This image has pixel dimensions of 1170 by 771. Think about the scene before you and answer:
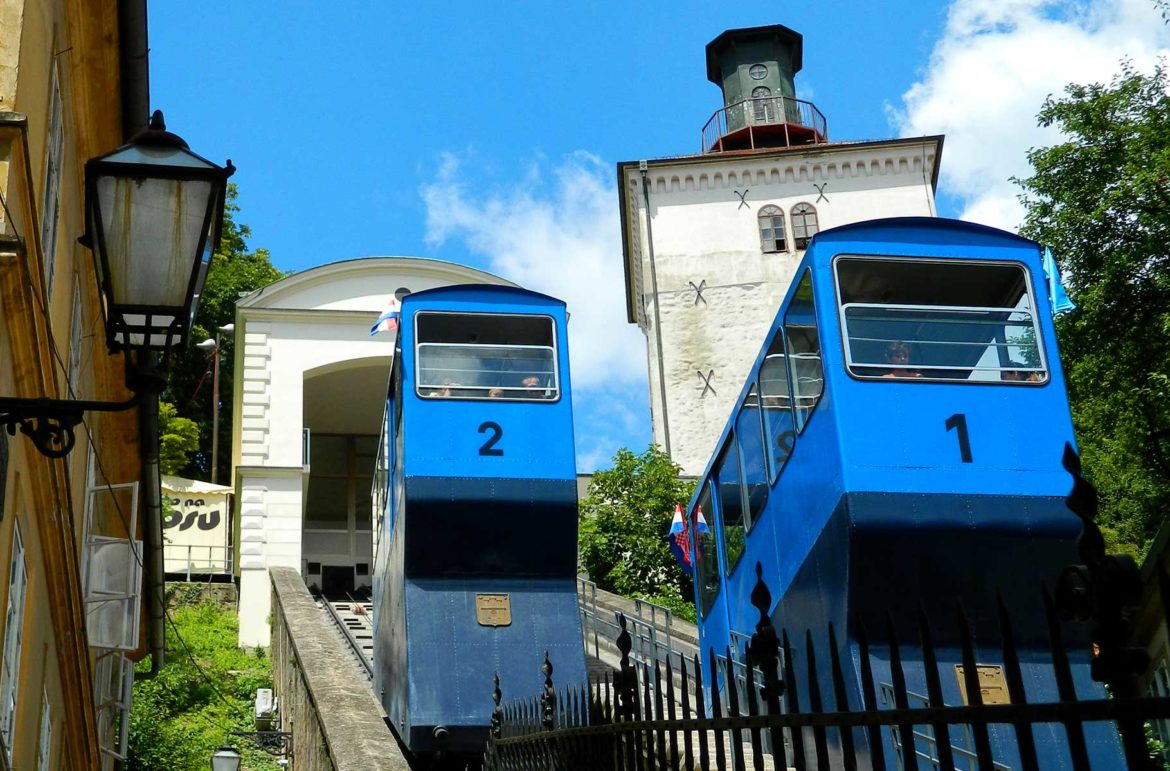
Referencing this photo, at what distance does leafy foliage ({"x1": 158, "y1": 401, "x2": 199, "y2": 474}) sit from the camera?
3438 cm

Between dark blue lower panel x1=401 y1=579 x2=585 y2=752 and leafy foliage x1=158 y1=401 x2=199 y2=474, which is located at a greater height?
leafy foliage x1=158 y1=401 x2=199 y2=474

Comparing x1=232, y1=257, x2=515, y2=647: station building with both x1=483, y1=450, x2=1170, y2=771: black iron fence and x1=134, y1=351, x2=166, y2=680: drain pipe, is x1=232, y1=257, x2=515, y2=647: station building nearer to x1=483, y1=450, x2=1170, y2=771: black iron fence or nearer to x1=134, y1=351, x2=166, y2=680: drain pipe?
x1=134, y1=351, x2=166, y2=680: drain pipe

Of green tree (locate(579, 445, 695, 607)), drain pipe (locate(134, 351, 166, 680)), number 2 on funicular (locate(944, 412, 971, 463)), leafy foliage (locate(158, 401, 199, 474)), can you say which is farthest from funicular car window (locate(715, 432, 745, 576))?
leafy foliage (locate(158, 401, 199, 474))

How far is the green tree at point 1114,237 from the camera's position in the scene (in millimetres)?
22031

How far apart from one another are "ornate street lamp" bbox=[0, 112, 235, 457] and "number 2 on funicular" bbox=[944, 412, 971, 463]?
5.89 meters

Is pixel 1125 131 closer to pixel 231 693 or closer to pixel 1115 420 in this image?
pixel 1115 420

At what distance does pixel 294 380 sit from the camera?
30.3 m

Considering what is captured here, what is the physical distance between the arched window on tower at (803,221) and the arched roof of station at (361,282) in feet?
47.4

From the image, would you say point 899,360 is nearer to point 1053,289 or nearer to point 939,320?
point 939,320

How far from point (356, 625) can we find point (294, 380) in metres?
7.03

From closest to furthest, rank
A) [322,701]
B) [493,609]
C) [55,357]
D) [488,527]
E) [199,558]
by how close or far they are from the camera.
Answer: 1. [55,357]
2. [322,701]
3. [493,609]
4. [488,527]
5. [199,558]

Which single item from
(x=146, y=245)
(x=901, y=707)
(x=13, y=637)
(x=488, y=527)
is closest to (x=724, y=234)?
(x=488, y=527)

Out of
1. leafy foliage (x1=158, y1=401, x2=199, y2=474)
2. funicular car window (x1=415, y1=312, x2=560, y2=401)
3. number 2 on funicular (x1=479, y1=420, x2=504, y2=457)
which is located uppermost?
leafy foliage (x1=158, y1=401, x2=199, y2=474)

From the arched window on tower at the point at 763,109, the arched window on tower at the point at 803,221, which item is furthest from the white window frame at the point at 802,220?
the arched window on tower at the point at 763,109
